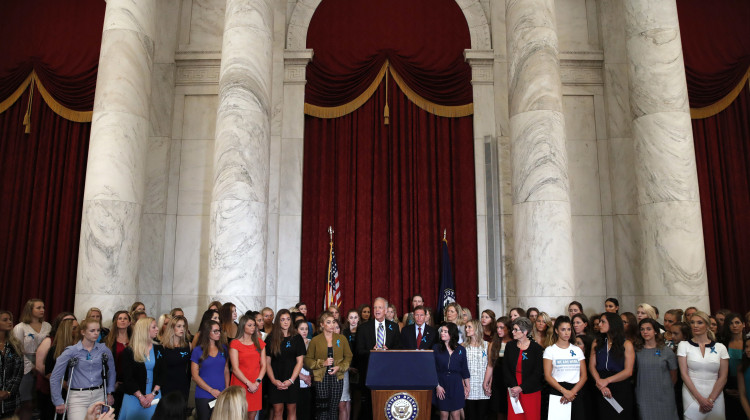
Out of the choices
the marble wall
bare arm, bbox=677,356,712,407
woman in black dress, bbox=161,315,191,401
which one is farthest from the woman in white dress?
woman in black dress, bbox=161,315,191,401

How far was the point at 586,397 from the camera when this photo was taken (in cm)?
650

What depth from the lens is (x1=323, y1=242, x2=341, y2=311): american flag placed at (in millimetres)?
11305

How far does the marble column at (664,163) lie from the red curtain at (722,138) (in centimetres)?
266

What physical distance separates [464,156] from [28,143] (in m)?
9.42

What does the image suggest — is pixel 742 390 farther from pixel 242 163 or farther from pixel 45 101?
pixel 45 101

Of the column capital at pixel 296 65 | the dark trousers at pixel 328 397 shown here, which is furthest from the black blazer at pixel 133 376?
the column capital at pixel 296 65

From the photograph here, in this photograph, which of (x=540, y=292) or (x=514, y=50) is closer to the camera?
(x=540, y=292)

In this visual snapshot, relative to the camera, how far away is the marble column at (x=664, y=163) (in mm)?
9391

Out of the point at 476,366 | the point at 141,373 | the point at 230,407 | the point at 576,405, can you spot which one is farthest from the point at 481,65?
the point at 230,407

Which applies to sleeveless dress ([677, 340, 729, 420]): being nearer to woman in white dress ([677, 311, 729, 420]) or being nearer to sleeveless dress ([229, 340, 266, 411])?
woman in white dress ([677, 311, 729, 420])

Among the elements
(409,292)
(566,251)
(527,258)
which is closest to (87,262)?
(409,292)

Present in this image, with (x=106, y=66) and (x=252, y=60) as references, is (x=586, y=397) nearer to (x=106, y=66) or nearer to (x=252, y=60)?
(x=252, y=60)

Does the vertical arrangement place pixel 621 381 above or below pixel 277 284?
below

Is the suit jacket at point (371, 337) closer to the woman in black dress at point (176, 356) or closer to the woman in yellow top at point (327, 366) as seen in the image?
the woman in yellow top at point (327, 366)
